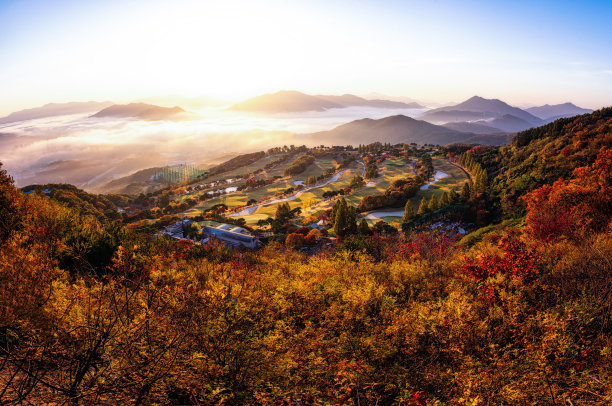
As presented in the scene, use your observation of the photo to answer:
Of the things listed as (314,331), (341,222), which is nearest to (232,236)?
(341,222)

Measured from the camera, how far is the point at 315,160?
156 metres

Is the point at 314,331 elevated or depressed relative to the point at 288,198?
elevated

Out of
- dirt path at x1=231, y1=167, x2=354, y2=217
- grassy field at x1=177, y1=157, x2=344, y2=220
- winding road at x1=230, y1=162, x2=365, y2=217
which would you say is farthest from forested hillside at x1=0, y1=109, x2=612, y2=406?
dirt path at x1=231, y1=167, x2=354, y2=217

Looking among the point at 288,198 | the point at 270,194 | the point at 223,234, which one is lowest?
the point at 223,234

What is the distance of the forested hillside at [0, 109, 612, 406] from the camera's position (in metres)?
8.50

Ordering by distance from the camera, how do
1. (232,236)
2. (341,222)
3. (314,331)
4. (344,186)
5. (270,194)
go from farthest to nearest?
1. (270,194)
2. (344,186)
3. (232,236)
4. (341,222)
5. (314,331)

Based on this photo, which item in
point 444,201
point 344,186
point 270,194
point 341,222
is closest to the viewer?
point 341,222

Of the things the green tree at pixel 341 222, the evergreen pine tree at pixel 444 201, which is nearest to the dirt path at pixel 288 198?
the green tree at pixel 341 222

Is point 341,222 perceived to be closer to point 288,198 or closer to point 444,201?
point 444,201

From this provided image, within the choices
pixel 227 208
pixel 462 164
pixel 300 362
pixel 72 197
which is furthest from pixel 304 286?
pixel 462 164

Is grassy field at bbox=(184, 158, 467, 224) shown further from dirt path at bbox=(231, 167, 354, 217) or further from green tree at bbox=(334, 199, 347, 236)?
green tree at bbox=(334, 199, 347, 236)

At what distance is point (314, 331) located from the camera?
1329 centimetres

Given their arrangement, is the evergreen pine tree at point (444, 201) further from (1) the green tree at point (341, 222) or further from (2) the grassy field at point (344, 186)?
(1) the green tree at point (341, 222)

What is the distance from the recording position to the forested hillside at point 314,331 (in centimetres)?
850
